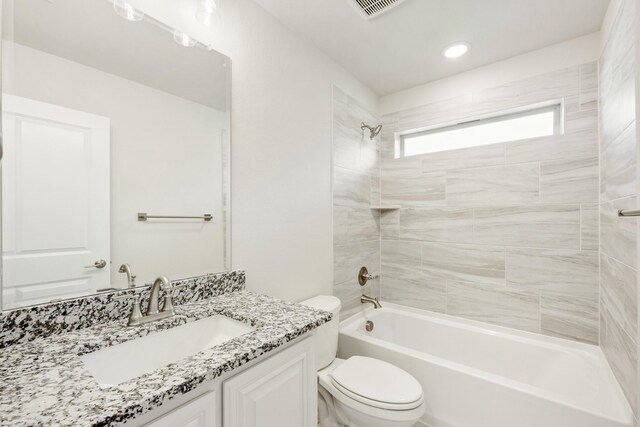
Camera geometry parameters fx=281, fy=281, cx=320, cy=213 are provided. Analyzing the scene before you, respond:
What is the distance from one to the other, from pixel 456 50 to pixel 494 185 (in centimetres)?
100

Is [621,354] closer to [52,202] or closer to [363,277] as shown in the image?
[363,277]

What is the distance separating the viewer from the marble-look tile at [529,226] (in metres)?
1.86

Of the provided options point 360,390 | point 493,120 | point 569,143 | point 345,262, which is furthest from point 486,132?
point 360,390

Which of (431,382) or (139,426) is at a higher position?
(139,426)

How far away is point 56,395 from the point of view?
580 millimetres

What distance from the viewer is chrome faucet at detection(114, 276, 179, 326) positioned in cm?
98

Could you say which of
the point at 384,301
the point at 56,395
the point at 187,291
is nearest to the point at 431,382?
the point at 384,301

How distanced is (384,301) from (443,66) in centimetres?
204

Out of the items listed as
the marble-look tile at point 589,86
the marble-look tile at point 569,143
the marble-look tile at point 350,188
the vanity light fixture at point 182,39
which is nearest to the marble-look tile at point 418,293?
the marble-look tile at point 350,188

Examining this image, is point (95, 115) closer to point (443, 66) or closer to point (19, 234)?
point (19, 234)

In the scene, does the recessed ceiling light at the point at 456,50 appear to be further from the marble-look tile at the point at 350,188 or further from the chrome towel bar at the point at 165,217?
the chrome towel bar at the point at 165,217

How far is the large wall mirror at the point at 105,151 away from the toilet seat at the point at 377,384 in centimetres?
91

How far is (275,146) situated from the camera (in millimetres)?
1644

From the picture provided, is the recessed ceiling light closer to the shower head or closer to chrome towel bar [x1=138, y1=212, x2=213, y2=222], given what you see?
the shower head
